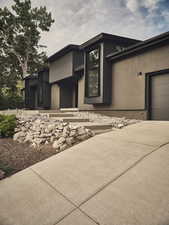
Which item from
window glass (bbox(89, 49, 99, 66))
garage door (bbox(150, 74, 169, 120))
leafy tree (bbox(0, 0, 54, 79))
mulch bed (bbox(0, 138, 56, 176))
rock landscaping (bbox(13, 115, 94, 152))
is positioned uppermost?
leafy tree (bbox(0, 0, 54, 79))

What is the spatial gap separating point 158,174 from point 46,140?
3204 millimetres

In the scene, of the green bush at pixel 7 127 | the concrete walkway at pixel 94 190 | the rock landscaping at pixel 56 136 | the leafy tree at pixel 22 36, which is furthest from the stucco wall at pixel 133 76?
the leafy tree at pixel 22 36

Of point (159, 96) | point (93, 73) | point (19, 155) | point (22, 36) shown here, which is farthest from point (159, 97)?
point (22, 36)

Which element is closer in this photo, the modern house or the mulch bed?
the mulch bed

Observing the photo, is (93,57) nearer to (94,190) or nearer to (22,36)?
(94,190)

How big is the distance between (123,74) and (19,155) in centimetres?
636

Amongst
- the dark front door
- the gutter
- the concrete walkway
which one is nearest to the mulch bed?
the concrete walkway

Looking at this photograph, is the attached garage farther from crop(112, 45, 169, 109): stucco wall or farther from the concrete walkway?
the concrete walkway

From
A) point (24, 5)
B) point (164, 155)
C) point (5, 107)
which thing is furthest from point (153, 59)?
point (24, 5)

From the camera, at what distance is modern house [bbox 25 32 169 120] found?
22.0 ft

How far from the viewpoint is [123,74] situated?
8.19 metres

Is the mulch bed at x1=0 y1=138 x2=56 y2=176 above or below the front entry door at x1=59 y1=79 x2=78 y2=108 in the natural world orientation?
below

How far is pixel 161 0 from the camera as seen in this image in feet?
20.1

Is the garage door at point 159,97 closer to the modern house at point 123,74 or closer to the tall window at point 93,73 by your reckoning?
the modern house at point 123,74
